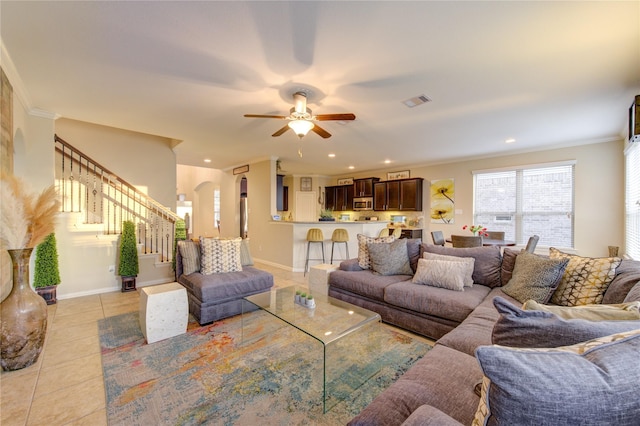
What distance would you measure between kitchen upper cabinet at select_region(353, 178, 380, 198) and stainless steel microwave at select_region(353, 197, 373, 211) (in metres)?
0.13

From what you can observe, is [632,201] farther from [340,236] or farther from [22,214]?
[22,214]

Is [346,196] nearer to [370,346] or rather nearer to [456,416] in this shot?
[370,346]

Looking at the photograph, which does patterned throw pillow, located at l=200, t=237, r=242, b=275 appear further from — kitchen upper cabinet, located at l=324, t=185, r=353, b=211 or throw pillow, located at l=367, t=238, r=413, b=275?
kitchen upper cabinet, located at l=324, t=185, r=353, b=211

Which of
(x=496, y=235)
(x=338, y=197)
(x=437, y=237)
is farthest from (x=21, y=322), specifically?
(x=338, y=197)

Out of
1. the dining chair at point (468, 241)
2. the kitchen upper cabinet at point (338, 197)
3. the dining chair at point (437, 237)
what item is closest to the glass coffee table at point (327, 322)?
the dining chair at point (468, 241)

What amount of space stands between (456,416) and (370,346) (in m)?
1.49

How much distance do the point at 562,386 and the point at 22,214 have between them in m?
3.27

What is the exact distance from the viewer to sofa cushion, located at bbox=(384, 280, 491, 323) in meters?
2.40

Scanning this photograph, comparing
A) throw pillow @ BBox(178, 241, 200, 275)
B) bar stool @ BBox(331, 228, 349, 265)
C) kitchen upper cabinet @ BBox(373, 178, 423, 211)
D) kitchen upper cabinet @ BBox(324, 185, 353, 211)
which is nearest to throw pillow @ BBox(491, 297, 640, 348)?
throw pillow @ BBox(178, 241, 200, 275)

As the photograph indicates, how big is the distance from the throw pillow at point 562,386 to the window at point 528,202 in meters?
5.80

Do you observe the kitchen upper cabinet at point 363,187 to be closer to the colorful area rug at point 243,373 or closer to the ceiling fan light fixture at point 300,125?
the ceiling fan light fixture at point 300,125

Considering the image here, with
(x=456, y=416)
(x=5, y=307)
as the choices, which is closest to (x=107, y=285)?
(x=5, y=307)

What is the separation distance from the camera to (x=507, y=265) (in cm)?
282

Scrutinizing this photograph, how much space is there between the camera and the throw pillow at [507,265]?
2773 mm
